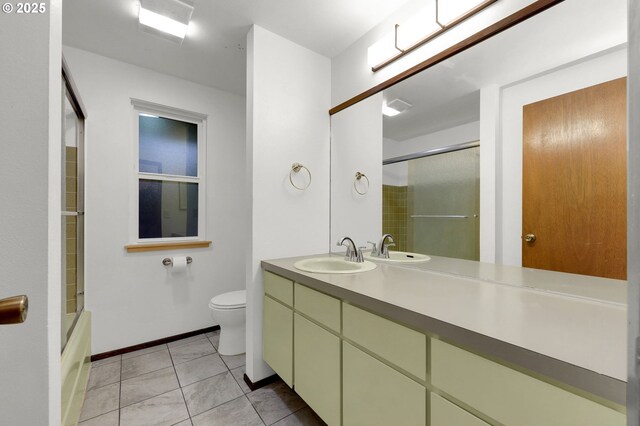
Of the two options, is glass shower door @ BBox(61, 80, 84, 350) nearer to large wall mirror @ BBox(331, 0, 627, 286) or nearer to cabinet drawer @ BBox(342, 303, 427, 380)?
cabinet drawer @ BBox(342, 303, 427, 380)

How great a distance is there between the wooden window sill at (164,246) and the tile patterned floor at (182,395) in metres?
0.86

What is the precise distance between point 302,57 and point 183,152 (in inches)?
57.6

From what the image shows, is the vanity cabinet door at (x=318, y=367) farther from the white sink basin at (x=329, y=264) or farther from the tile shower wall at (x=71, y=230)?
the tile shower wall at (x=71, y=230)

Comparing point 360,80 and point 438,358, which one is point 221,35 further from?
point 438,358

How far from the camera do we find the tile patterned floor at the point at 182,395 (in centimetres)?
151

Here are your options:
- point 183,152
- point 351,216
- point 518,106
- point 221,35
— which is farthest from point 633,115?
point 183,152

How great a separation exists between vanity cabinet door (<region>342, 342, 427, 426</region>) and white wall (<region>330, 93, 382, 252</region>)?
92 centimetres

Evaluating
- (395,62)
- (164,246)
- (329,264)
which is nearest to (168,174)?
(164,246)

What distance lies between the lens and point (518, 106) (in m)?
1.16

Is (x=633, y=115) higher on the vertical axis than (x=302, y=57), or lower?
lower

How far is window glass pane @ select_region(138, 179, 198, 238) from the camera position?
2447 mm
